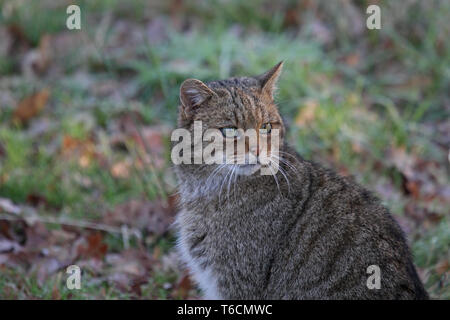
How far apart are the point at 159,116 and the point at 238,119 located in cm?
286

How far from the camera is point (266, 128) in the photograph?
338 cm

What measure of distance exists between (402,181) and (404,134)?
19.4 inches

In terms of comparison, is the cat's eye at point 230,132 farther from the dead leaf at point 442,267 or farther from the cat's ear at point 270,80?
the dead leaf at point 442,267

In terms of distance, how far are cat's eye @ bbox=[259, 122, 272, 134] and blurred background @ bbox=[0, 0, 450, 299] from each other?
3.71 ft

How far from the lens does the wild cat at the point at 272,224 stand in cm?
309

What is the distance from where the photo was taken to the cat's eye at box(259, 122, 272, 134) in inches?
131

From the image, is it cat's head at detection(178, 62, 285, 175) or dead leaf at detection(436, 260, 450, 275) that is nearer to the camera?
cat's head at detection(178, 62, 285, 175)

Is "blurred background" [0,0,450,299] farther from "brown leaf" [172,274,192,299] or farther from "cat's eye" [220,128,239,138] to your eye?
"cat's eye" [220,128,239,138]

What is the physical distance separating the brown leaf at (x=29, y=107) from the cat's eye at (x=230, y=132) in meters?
3.31

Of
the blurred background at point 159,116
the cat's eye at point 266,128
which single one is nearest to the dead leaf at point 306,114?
the blurred background at point 159,116

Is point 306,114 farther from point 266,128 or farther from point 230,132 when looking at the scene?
point 230,132

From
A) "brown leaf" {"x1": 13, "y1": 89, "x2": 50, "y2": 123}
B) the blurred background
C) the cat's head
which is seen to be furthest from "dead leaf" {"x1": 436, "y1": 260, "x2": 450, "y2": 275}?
"brown leaf" {"x1": 13, "y1": 89, "x2": 50, "y2": 123}

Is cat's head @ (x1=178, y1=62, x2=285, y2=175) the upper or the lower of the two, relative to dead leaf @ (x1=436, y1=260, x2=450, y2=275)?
upper

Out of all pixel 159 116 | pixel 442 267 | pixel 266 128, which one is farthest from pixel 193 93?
pixel 159 116
